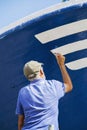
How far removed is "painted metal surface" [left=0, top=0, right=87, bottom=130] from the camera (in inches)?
137

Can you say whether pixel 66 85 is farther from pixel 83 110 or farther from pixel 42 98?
pixel 83 110

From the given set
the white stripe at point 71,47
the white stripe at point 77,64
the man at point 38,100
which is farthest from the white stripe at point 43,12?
the man at point 38,100

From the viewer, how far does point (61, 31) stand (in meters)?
3.53

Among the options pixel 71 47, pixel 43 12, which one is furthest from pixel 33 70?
pixel 71 47

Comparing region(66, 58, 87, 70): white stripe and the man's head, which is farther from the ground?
region(66, 58, 87, 70): white stripe

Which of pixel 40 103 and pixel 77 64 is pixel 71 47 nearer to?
pixel 77 64

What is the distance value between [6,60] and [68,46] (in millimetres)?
653

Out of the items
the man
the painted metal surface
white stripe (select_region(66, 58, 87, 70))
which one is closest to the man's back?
the man

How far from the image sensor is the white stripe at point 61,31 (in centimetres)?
351

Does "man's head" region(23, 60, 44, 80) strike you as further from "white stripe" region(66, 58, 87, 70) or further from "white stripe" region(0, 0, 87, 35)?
"white stripe" region(66, 58, 87, 70)

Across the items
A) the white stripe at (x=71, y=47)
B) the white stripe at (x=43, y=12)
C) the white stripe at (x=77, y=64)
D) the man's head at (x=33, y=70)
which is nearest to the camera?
the man's head at (x=33, y=70)

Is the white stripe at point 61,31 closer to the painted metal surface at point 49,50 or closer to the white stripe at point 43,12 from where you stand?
the painted metal surface at point 49,50

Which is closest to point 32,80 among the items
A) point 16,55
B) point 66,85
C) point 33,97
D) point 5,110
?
point 33,97

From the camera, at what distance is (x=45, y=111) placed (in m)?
2.30
